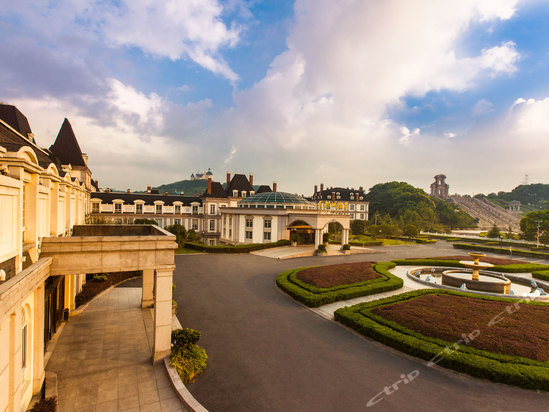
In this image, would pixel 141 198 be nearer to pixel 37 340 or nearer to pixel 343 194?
pixel 37 340

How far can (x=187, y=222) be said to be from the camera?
204 ft

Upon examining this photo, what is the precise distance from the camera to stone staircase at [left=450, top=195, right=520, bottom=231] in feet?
392

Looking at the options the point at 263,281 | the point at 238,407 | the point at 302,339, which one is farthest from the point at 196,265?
the point at 238,407

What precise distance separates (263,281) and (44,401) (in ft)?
61.2

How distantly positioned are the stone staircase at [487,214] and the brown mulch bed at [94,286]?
137m

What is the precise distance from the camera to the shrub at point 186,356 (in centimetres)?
1087

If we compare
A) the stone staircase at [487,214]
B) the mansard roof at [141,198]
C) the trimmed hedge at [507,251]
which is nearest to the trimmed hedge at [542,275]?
the trimmed hedge at [507,251]

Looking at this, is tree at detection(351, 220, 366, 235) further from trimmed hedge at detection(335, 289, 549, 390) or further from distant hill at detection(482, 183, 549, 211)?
distant hill at detection(482, 183, 549, 211)

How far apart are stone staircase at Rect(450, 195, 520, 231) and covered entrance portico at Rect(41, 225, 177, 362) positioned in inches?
5447

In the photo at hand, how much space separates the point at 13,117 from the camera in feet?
78.8

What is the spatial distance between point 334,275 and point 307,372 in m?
14.8

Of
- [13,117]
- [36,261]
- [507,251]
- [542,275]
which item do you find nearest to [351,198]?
[507,251]

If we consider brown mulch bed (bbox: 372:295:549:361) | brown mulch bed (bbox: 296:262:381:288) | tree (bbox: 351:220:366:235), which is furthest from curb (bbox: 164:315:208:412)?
tree (bbox: 351:220:366:235)

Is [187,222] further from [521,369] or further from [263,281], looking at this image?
[521,369]
